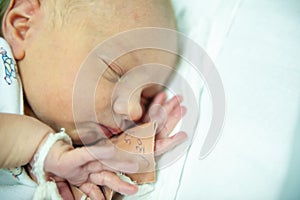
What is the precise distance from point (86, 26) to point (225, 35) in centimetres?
33

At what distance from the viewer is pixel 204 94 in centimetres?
79

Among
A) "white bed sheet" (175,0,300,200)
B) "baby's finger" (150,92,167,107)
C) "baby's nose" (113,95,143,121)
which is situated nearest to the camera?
"white bed sheet" (175,0,300,200)

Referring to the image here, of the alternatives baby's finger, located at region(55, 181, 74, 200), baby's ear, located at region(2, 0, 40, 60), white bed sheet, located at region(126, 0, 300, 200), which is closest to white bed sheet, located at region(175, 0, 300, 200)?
white bed sheet, located at region(126, 0, 300, 200)

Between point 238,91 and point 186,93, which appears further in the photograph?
point 186,93

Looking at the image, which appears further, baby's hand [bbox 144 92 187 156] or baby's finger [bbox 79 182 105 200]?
baby's hand [bbox 144 92 187 156]

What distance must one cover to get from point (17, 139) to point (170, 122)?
35 centimetres

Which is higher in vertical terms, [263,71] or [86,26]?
[86,26]

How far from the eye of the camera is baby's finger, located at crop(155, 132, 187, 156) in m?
0.76

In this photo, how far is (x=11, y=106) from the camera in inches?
29.0

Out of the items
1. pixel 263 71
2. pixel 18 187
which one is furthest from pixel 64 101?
pixel 263 71

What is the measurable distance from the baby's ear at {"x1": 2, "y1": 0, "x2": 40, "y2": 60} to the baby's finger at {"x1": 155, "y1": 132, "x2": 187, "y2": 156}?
0.36m

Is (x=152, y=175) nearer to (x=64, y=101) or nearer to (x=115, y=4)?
(x=64, y=101)

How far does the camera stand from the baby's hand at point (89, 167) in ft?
2.15

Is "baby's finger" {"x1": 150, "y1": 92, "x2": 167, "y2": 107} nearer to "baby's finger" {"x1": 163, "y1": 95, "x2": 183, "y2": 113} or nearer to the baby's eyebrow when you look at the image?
"baby's finger" {"x1": 163, "y1": 95, "x2": 183, "y2": 113}
